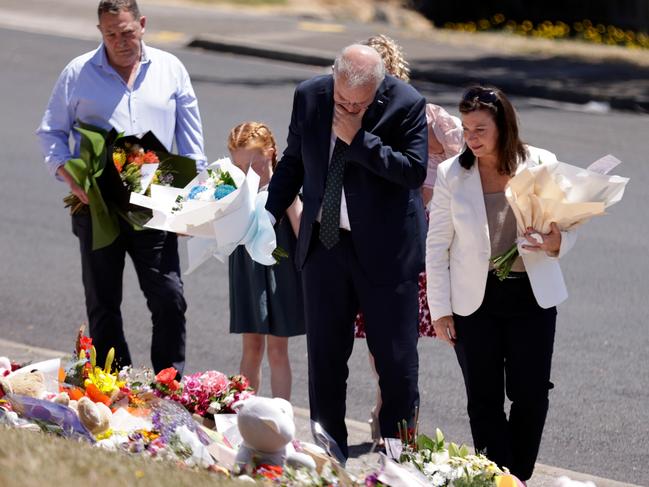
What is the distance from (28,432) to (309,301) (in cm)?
201

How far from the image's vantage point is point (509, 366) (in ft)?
18.6

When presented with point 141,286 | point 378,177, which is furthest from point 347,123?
point 141,286

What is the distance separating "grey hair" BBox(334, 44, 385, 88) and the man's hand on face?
5.5 inches

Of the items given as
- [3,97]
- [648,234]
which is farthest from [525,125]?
[3,97]

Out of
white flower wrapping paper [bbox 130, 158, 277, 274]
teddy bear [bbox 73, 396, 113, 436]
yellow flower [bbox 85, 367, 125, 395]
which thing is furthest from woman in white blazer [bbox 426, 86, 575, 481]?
teddy bear [bbox 73, 396, 113, 436]

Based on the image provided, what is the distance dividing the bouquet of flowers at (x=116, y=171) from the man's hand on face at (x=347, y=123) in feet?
4.43

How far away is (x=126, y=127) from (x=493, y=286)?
237cm

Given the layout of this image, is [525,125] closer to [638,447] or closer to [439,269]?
[638,447]

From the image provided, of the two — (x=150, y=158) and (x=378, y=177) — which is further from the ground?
(x=378, y=177)

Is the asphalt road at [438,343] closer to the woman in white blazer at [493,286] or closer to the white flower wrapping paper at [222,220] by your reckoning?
the woman in white blazer at [493,286]

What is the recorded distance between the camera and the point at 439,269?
5.68 m

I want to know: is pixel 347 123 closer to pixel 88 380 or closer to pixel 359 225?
pixel 359 225

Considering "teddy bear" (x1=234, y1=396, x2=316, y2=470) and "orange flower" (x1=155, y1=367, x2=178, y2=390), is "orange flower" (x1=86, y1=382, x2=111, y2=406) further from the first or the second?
"teddy bear" (x1=234, y1=396, x2=316, y2=470)

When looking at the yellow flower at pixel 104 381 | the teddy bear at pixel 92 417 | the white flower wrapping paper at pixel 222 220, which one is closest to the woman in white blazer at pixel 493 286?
the white flower wrapping paper at pixel 222 220
